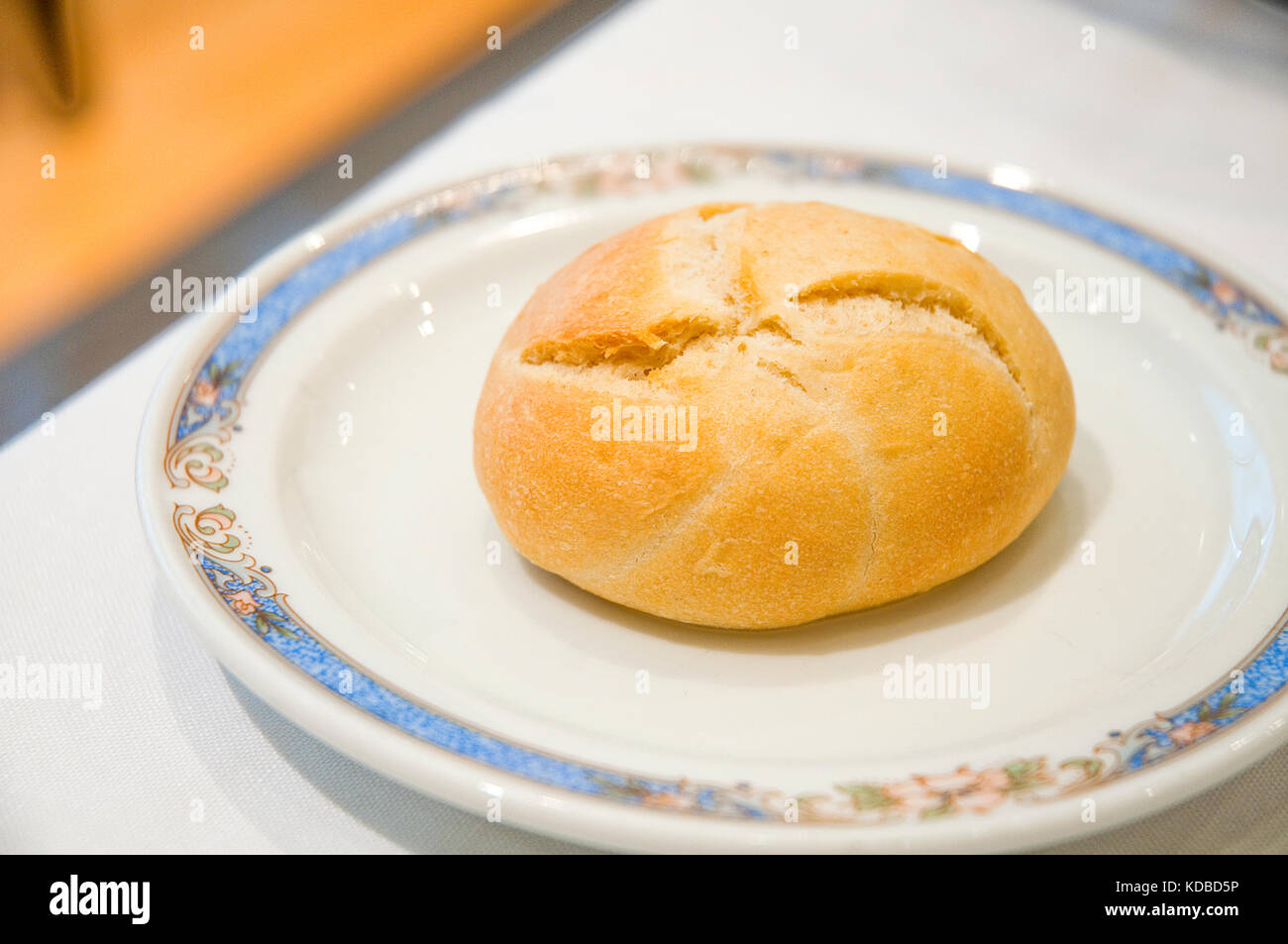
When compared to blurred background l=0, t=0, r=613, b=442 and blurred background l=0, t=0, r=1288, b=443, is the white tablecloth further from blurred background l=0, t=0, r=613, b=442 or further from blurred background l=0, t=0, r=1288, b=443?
blurred background l=0, t=0, r=613, b=442

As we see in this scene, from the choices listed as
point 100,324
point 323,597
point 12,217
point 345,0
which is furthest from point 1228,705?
point 345,0

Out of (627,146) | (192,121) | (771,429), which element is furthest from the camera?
(192,121)

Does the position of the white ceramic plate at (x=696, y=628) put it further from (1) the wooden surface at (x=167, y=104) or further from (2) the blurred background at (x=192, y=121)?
(1) the wooden surface at (x=167, y=104)

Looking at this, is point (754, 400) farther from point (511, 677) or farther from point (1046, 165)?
point (1046, 165)

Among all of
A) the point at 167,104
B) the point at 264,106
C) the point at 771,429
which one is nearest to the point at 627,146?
the point at 771,429

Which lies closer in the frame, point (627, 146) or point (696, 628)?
point (696, 628)

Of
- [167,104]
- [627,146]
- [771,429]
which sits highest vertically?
[167,104]

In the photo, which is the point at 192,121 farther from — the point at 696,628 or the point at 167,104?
the point at 696,628

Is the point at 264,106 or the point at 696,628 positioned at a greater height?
the point at 264,106
